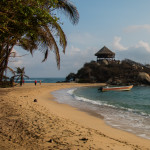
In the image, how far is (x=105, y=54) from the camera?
52.8 m

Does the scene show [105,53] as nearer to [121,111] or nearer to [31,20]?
[121,111]

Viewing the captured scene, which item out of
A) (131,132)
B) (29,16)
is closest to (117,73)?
(131,132)

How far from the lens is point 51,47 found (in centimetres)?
518

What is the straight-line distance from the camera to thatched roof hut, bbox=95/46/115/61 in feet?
170

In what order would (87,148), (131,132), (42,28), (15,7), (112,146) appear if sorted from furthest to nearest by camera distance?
(131,132) → (42,28) → (112,146) → (87,148) → (15,7)

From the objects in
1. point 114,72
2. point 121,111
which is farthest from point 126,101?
point 114,72

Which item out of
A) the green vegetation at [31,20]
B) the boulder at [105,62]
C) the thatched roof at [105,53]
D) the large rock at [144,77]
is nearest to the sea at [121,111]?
the green vegetation at [31,20]

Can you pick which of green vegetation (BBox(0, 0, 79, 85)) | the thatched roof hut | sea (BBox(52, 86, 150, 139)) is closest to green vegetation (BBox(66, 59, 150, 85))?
the thatched roof hut

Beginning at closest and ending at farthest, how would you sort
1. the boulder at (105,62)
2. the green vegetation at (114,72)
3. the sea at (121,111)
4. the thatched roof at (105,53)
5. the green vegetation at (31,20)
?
1. the green vegetation at (31,20)
2. the sea at (121,111)
3. the green vegetation at (114,72)
4. the boulder at (105,62)
5. the thatched roof at (105,53)

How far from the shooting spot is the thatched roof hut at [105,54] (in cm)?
5171

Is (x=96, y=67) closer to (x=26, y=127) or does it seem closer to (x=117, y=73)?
(x=117, y=73)

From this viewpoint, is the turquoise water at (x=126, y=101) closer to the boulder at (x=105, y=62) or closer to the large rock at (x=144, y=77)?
the large rock at (x=144, y=77)

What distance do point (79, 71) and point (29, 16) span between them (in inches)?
2069

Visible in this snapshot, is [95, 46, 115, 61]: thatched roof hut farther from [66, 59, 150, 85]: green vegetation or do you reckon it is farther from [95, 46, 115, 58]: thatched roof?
[66, 59, 150, 85]: green vegetation
